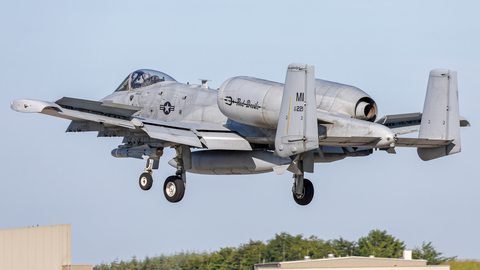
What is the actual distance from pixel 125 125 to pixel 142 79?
18.6ft

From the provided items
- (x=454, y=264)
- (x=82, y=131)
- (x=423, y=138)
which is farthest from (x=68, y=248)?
(x=454, y=264)

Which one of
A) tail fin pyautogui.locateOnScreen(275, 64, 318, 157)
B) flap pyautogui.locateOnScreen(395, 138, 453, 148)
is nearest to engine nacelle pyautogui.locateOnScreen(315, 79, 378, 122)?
flap pyautogui.locateOnScreen(395, 138, 453, 148)

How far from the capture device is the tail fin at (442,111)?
18.5m

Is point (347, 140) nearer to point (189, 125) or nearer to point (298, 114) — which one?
point (298, 114)

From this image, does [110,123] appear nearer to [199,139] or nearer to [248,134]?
[199,139]

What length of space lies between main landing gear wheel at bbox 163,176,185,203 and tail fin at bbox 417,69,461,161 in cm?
743

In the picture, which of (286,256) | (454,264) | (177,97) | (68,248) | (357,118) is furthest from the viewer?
(286,256)

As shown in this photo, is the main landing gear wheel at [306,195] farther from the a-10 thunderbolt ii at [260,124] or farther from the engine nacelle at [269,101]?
the engine nacelle at [269,101]

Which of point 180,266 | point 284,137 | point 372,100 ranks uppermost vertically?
point 372,100

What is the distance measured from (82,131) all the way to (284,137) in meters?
6.57

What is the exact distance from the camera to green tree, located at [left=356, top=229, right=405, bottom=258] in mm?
71500

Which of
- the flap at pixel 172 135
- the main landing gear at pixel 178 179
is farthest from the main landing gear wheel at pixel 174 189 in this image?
the flap at pixel 172 135

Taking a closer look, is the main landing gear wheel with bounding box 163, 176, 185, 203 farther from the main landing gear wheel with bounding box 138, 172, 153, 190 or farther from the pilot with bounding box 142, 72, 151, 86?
the pilot with bounding box 142, 72, 151, 86

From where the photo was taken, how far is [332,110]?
18094 mm
